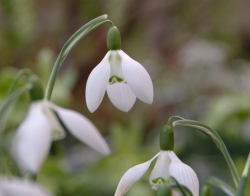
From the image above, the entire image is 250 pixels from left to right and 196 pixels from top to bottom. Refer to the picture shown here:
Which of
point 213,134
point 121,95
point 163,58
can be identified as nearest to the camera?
point 213,134

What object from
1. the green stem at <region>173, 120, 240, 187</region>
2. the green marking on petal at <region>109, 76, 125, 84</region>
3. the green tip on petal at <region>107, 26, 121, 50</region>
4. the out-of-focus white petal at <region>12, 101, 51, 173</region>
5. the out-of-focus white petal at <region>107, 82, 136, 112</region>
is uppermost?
the green tip on petal at <region>107, 26, 121, 50</region>

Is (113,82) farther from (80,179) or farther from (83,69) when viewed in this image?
(83,69)

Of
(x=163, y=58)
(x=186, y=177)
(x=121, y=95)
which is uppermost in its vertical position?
(x=163, y=58)

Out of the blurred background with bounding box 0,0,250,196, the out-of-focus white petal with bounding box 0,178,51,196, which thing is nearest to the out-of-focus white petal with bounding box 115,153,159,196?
the out-of-focus white petal with bounding box 0,178,51,196

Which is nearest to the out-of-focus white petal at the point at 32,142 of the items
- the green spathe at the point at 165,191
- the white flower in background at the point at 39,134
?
the white flower in background at the point at 39,134

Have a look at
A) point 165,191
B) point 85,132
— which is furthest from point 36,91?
point 165,191

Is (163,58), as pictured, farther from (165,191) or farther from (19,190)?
(19,190)

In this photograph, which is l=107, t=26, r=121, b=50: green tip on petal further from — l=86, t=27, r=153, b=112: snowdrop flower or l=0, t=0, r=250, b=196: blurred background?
l=0, t=0, r=250, b=196: blurred background
